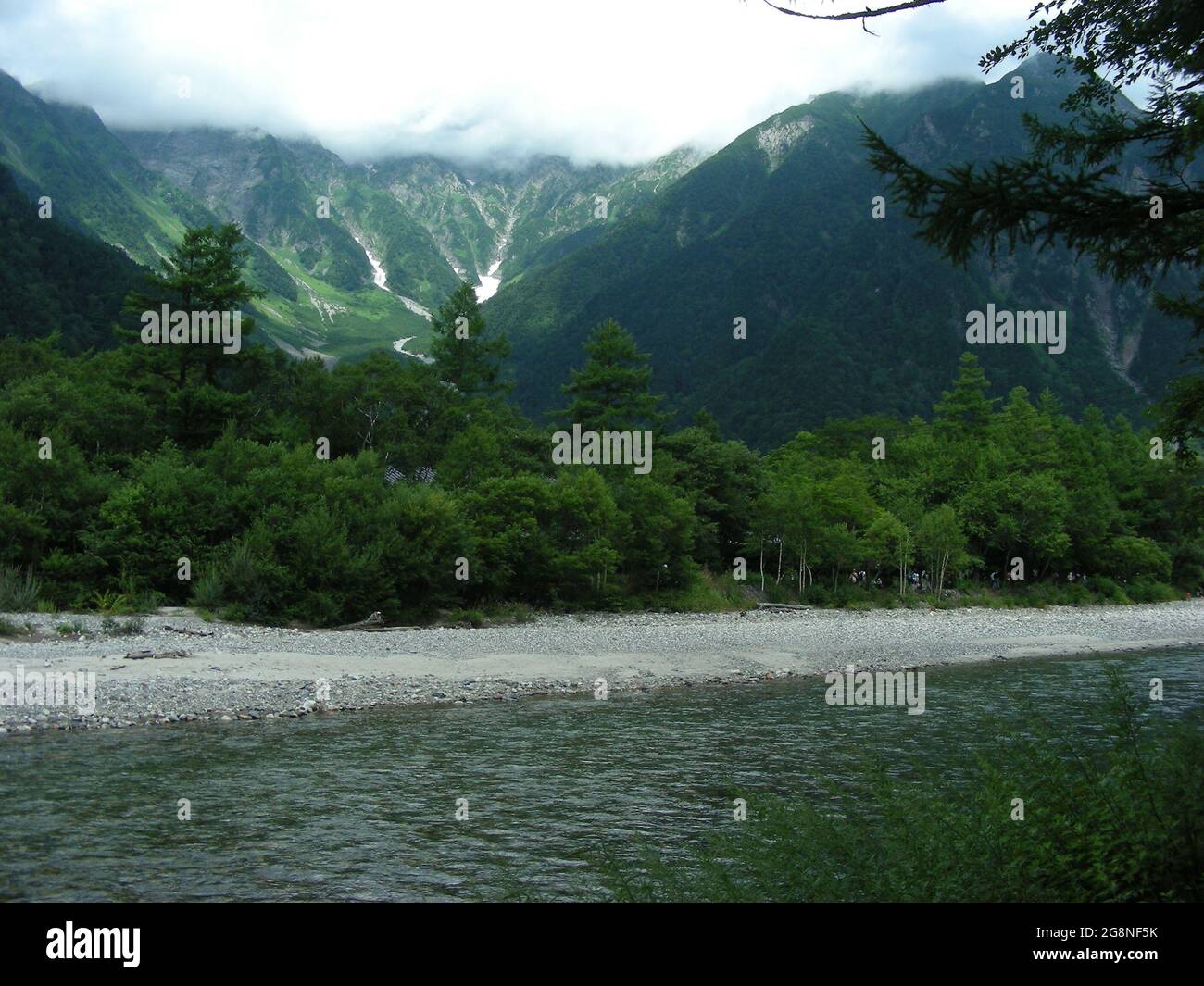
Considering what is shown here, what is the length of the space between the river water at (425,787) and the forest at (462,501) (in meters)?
8.29

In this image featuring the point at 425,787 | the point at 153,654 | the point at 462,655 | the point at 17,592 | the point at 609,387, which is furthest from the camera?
the point at 609,387

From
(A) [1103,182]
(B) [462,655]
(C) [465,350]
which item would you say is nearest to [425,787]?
(A) [1103,182]

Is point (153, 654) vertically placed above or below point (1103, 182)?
below

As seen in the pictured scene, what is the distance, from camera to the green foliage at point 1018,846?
264 inches

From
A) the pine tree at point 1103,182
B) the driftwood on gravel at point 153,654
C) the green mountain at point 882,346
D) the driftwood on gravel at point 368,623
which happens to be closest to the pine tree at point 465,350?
the driftwood on gravel at point 368,623

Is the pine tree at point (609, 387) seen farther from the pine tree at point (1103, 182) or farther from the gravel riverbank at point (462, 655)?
the pine tree at point (1103, 182)

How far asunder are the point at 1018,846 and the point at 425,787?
34.7ft

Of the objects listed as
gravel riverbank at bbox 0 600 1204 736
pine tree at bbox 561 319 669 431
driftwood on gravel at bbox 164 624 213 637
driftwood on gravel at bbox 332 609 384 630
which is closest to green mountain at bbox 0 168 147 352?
pine tree at bbox 561 319 669 431

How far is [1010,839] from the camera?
7379mm

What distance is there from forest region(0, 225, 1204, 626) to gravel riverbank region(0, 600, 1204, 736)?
2909 mm

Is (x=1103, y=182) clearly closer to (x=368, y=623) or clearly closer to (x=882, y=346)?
(x=368, y=623)

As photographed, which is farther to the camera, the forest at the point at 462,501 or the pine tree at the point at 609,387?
the pine tree at the point at 609,387

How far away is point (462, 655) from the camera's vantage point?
30250 mm
